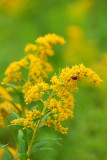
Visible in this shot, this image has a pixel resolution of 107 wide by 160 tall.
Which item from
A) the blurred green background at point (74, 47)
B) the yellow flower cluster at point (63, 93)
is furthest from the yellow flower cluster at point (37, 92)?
the blurred green background at point (74, 47)

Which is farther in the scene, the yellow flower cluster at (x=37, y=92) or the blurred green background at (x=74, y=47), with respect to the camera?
the blurred green background at (x=74, y=47)

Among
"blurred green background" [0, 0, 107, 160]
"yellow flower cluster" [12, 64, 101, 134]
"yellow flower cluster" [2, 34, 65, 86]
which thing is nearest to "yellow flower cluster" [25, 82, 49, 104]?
"yellow flower cluster" [12, 64, 101, 134]

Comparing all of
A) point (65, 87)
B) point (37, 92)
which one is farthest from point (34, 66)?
point (65, 87)

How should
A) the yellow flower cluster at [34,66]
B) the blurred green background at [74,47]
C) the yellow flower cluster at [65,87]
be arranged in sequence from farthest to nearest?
1. the blurred green background at [74,47]
2. the yellow flower cluster at [34,66]
3. the yellow flower cluster at [65,87]

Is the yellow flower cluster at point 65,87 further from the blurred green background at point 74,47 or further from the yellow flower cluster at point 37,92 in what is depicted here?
the blurred green background at point 74,47

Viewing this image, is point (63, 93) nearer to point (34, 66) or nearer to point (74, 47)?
point (34, 66)
